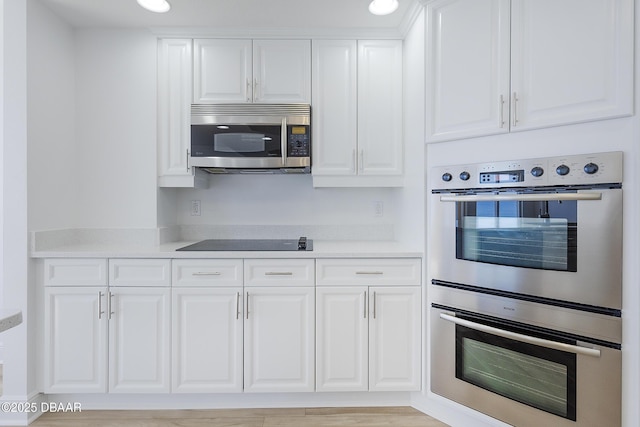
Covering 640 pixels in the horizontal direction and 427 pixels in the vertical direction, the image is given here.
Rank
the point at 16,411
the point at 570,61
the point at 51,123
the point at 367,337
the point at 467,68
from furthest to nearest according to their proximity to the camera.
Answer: the point at 51,123
the point at 367,337
the point at 16,411
the point at 467,68
the point at 570,61

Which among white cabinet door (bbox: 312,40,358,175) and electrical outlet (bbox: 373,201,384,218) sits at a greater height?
white cabinet door (bbox: 312,40,358,175)

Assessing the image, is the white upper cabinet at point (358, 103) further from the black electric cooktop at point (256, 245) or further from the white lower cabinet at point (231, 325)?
the white lower cabinet at point (231, 325)

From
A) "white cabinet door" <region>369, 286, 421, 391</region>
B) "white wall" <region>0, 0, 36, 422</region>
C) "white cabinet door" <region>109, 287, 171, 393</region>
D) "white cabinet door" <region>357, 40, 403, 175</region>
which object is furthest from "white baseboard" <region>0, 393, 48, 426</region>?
"white cabinet door" <region>357, 40, 403, 175</region>

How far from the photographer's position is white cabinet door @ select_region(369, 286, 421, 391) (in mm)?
2027

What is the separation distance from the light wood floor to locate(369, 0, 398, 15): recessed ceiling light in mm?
2445

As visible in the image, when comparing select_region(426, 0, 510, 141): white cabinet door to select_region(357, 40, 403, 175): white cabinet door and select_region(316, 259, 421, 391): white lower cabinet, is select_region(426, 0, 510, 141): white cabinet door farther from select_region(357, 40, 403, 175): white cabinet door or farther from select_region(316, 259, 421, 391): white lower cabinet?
select_region(316, 259, 421, 391): white lower cabinet

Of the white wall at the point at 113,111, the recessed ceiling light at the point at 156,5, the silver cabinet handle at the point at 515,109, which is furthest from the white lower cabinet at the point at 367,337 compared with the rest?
the recessed ceiling light at the point at 156,5

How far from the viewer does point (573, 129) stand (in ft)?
5.00

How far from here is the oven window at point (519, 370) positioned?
5.12 feet

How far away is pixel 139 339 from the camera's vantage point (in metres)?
1.99

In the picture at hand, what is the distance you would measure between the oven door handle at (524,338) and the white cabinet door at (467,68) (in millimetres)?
984

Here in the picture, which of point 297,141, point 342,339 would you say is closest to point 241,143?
point 297,141

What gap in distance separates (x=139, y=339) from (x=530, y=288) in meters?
2.11

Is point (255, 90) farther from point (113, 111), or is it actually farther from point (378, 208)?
point (378, 208)
